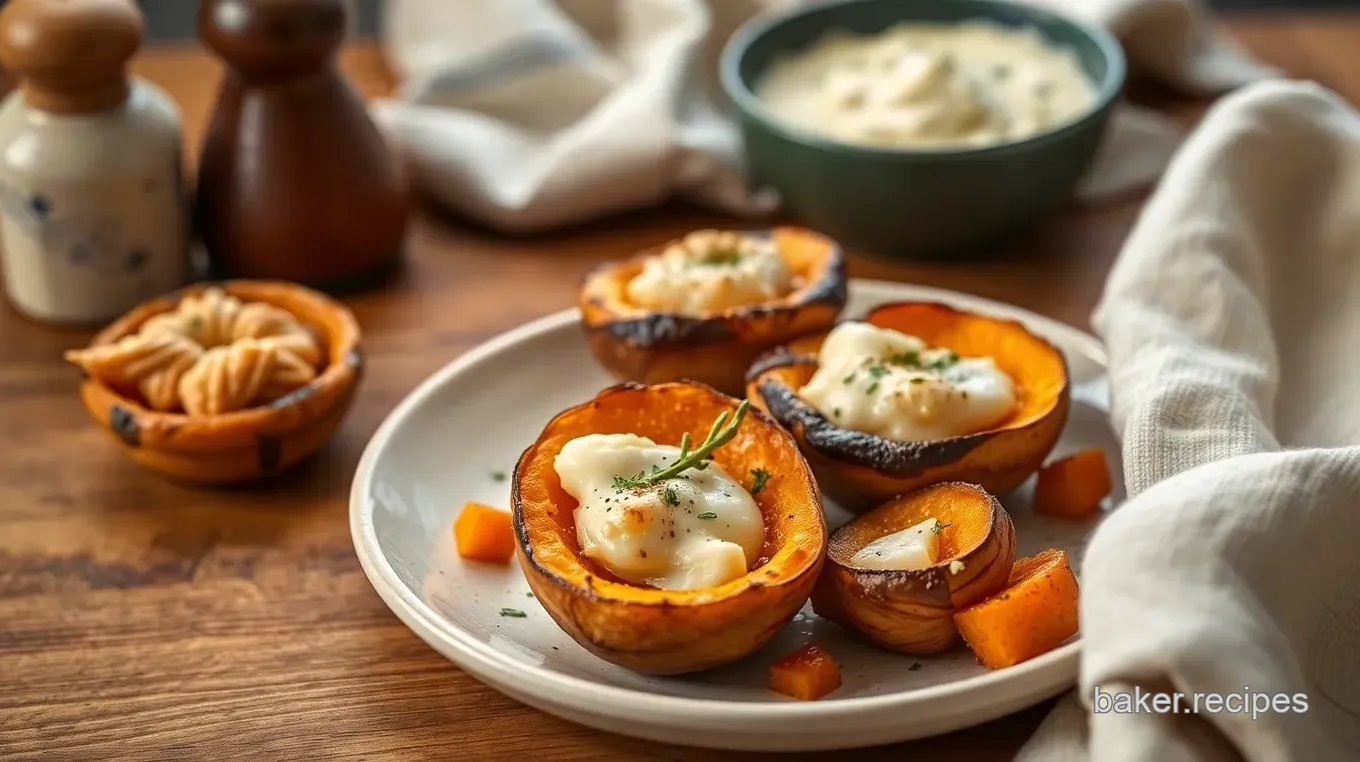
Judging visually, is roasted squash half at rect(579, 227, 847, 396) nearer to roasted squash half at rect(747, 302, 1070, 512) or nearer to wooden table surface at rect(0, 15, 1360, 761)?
roasted squash half at rect(747, 302, 1070, 512)

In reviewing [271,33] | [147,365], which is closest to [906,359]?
[147,365]

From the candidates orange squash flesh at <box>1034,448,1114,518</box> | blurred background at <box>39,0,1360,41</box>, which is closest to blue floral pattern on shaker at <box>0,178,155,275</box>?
orange squash flesh at <box>1034,448,1114,518</box>

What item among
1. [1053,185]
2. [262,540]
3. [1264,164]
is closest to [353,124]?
[262,540]

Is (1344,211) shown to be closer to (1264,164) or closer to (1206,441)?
(1264,164)

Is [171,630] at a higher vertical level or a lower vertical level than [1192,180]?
lower

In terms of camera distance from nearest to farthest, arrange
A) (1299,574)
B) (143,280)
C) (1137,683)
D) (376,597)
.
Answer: (1137,683) → (1299,574) → (376,597) → (143,280)

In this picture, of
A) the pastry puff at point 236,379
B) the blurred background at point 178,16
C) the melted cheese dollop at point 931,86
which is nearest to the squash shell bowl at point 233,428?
the pastry puff at point 236,379

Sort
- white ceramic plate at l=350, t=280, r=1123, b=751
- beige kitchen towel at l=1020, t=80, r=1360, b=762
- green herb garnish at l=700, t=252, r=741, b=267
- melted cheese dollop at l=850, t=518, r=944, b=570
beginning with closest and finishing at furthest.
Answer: beige kitchen towel at l=1020, t=80, r=1360, b=762
white ceramic plate at l=350, t=280, r=1123, b=751
melted cheese dollop at l=850, t=518, r=944, b=570
green herb garnish at l=700, t=252, r=741, b=267

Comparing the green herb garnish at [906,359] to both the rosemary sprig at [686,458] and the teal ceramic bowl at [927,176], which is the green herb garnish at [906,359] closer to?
the rosemary sprig at [686,458]
